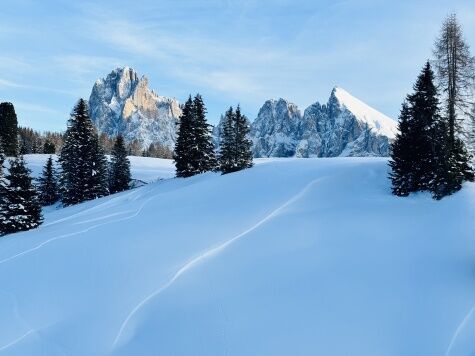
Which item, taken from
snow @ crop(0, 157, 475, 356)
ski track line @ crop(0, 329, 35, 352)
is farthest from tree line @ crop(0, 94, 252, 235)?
ski track line @ crop(0, 329, 35, 352)

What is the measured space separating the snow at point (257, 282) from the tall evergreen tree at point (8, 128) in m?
52.0

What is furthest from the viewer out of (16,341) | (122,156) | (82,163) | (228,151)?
(122,156)

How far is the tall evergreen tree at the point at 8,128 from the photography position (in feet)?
218

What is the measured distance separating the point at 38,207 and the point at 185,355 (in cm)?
1873

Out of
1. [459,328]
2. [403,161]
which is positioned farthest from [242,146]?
[459,328]

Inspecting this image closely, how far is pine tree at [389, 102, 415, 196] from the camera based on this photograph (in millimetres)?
22031

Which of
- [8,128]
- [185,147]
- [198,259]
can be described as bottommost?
[198,259]

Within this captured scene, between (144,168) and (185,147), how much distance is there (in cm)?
2339

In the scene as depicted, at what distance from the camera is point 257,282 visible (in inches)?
512

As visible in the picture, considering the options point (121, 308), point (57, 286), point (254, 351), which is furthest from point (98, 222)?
point (254, 351)

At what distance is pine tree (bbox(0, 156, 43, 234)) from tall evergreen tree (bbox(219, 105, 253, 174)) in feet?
52.9

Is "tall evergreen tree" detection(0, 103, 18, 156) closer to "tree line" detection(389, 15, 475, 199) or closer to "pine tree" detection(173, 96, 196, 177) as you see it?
"pine tree" detection(173, 96, 196, 177)

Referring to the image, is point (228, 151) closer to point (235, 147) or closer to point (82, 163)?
point (235, 147)

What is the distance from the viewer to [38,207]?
1014 inches
